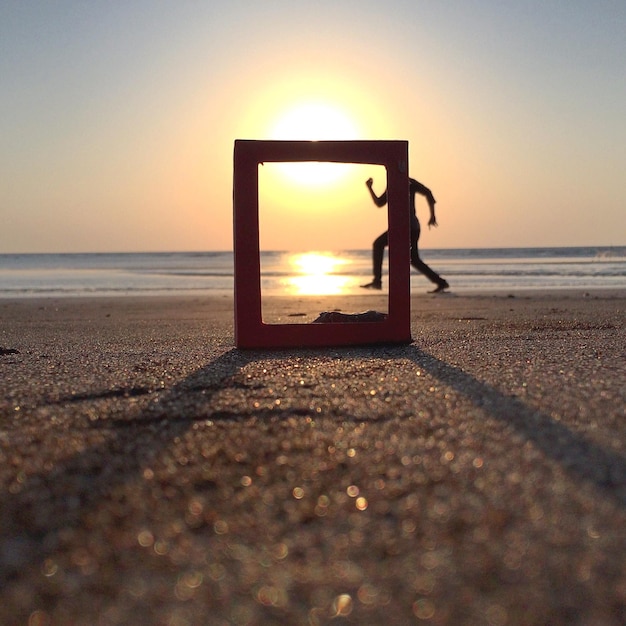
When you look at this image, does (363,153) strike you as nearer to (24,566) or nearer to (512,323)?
(512,323)

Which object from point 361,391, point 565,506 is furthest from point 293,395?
point 565,506

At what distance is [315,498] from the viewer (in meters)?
1.45

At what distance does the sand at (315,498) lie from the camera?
1079 mm

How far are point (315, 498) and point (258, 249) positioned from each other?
8.07ft

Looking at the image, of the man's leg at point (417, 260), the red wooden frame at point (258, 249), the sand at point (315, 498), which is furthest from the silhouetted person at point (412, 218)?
the sand at point (315, 498)

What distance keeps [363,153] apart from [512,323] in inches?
91.7

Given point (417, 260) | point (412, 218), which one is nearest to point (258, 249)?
point (412, 218)

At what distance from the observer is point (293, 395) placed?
241 cm

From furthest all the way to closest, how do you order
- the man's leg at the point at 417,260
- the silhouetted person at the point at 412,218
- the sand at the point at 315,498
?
1. the man's leg at the point at 417,260
2. the silhouetted person at the point at 412,218
3. the sand at the point at 315,498

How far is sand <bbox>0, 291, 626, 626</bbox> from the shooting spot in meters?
1.08

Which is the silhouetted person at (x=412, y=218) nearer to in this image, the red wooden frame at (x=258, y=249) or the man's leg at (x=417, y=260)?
the man's leg at (x=417, y=260)

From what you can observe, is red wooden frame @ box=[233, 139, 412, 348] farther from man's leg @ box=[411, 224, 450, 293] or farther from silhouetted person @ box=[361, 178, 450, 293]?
man's leg @ box=[411, 224, 450, 293]

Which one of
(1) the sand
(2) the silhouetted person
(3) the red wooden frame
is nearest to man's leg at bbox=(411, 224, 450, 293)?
(2) the silhouetted person

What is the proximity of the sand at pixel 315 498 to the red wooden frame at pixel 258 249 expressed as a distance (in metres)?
1.00
